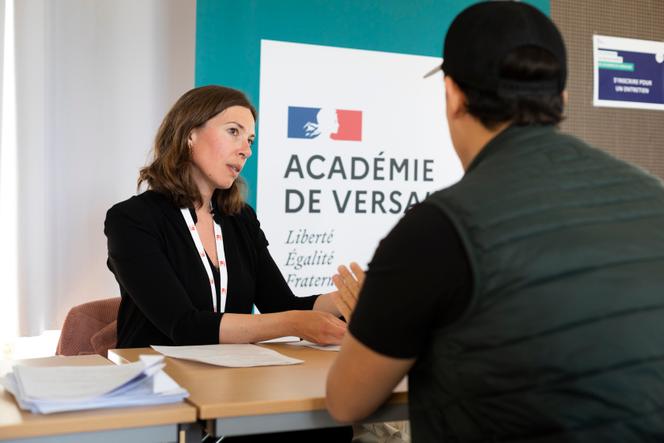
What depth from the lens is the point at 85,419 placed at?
4.39 ft

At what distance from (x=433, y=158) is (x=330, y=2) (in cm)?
101

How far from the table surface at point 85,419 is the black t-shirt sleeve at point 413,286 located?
384 millimetres

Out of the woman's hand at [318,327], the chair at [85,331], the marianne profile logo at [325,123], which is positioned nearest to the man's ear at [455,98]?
the woman's hand at [318,327]

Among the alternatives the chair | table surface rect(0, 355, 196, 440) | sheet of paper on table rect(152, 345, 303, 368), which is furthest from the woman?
table surface rect(0, 355, 196, 440)

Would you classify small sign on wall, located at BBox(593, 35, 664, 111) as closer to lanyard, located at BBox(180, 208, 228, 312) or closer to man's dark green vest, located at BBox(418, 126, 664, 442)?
lanyard, located at BBox(180, 208, 228, 312)

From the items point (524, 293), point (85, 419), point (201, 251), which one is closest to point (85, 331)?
point (201, 251)

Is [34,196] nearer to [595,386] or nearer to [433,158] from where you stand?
[433,158]

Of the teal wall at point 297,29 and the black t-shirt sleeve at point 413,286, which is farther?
the teal wall at point 297,29

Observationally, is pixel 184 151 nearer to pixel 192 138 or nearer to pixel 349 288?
pixel 192 138

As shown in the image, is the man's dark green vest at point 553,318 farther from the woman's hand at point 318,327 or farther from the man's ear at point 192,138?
the man's ear at point 192,138

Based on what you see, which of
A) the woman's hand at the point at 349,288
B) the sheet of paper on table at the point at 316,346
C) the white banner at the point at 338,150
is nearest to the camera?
the woman's hand at the point at 349,288

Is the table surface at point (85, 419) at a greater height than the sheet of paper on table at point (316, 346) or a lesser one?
greater

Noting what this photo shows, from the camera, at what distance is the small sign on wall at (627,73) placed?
→ 17.0 ft

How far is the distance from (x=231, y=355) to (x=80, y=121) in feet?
7.78
